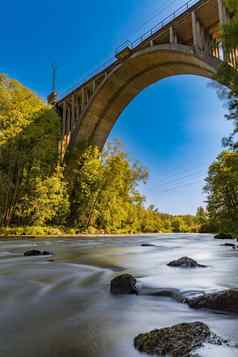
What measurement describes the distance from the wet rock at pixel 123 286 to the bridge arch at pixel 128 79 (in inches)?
798

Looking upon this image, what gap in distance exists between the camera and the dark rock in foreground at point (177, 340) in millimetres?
2196

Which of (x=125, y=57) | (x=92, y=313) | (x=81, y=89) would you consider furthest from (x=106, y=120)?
(x=92, y=313)

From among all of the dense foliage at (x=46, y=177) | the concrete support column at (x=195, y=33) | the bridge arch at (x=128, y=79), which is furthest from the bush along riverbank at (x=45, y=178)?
the concrete support column at (x=195, y=33)

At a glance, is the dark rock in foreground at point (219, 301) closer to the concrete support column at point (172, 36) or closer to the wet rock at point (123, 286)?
the wet rock at point (123, 286)

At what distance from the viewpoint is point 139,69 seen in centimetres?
3061

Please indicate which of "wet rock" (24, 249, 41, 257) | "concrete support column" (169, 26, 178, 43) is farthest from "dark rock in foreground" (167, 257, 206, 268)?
"concrete support column" (169, 26, 178, 43)

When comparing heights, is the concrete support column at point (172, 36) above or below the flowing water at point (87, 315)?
above

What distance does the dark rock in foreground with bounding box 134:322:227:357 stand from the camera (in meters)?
2.20

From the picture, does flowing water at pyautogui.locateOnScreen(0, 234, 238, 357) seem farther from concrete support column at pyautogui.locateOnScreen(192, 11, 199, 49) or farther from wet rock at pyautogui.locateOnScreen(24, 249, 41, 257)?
concrete support column at pyautogui.locateOnScreen(192, 11, 199, 49)

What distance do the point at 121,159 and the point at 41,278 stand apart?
99.8ft

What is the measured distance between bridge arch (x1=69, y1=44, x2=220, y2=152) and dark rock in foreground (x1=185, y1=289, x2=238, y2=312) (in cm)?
2063

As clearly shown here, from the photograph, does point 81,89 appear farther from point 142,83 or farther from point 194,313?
point 194,313

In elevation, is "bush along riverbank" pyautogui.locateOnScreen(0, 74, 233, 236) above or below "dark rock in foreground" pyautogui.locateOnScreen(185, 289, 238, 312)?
above

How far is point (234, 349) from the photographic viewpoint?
Answer: 226cm
